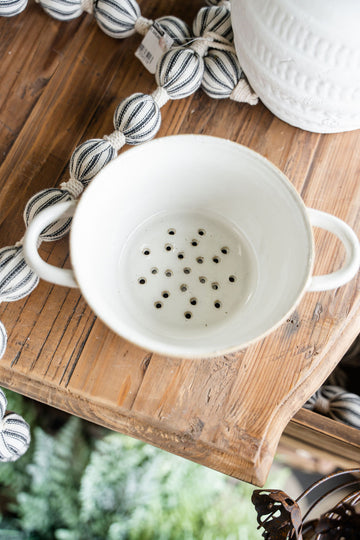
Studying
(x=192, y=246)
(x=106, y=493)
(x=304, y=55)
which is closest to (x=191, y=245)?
(x=192, y=246)

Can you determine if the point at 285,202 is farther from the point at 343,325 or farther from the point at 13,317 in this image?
the point at 13,317

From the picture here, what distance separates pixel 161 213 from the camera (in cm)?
65

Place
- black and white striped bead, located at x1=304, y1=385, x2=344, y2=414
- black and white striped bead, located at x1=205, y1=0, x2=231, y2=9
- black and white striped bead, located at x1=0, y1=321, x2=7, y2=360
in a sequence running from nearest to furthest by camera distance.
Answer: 1. black and white striped bead, located at x1=0, y1=321, x2=7, y2=360
2. black and white striped bead, located at x1=205, y1=0, x2=231, y2=9
3. black and white striped bead, located at x1=304, y1=385, x2=344, y2=414

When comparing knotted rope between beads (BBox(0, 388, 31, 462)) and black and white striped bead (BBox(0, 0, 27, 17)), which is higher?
black and white striped bead (BBox(0, 0, 27, 17))

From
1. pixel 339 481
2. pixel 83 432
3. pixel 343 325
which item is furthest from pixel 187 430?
pixel 83 432

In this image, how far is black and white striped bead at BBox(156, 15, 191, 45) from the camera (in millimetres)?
682

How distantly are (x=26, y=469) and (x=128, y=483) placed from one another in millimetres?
244

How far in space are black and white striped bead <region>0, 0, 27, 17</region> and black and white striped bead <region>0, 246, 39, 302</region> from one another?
1.14 feet

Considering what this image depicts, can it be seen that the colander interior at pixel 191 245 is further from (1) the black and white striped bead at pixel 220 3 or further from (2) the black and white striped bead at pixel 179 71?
(1) the black and white striped bead at pixel 220 3

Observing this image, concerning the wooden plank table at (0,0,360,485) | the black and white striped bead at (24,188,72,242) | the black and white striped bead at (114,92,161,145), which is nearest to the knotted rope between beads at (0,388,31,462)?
the wooden plank table at (0,0,360,485)

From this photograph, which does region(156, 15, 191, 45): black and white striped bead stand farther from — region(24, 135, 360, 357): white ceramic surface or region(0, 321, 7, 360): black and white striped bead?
region(0, 321, 7, 360): black and white striped bead

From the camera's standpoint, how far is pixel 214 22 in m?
0.67

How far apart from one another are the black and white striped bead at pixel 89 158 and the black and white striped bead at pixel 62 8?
212 mm

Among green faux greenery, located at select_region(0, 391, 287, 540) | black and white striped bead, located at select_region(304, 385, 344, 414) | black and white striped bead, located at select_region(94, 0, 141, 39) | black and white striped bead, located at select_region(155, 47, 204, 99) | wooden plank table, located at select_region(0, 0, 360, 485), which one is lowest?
green faux greenery, located at select_region(0, 391, 287, 540)
